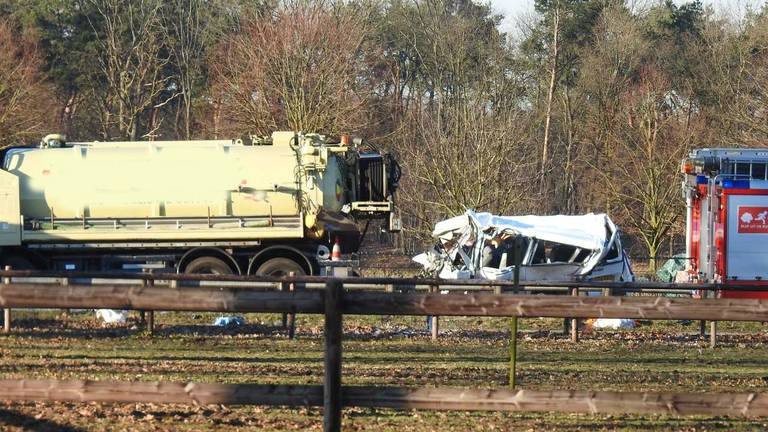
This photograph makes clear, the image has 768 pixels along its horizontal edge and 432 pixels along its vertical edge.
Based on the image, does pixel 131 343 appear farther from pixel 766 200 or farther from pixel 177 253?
pixel 766 200

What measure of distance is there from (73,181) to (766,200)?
1420cm

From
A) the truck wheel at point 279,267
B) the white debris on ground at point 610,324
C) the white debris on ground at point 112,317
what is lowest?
the white debris on ground at point 610,324

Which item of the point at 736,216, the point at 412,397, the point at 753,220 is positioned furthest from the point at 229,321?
the point at 412,397

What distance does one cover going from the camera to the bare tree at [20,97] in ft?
126

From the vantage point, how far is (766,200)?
71.5 feet

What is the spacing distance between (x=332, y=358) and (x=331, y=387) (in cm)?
19

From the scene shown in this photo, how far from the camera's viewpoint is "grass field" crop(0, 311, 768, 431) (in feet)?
29.1

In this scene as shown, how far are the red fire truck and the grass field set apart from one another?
4.09ft

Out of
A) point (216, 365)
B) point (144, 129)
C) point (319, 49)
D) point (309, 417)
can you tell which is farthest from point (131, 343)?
point (144, 129)

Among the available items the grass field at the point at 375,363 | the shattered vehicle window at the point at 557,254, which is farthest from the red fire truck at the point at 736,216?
the shattered vehicle window at the point at 557,254

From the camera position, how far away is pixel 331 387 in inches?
281

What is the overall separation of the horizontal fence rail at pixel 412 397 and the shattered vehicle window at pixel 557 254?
16.7 meters

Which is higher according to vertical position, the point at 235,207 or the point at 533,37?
the point at 533,37

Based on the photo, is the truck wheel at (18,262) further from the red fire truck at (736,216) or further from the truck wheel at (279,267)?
the red fire truck at (736,216)
